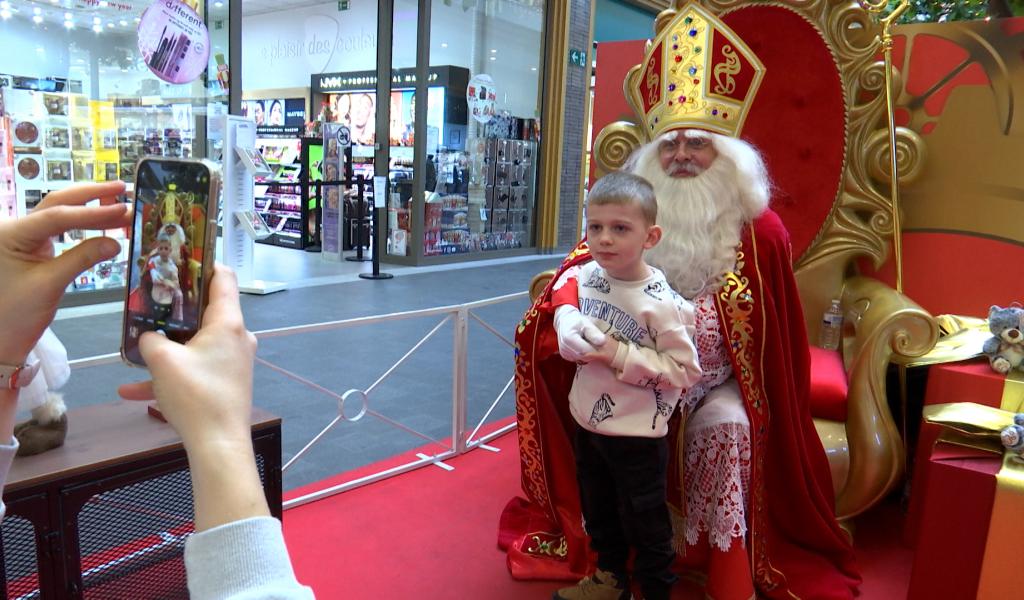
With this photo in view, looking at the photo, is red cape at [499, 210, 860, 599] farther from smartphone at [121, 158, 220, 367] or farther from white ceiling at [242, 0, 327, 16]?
white ceiling at [242, 0, 327, 16]

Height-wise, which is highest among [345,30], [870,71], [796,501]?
[345,30]

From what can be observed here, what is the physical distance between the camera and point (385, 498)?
122 inches

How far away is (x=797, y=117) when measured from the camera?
3438 mm

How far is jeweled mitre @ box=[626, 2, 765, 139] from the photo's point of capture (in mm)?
2512

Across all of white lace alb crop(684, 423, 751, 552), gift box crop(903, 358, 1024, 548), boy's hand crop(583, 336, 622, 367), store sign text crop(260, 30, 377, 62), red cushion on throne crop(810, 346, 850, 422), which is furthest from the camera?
store sign text crop(260, 30, 377, 62)

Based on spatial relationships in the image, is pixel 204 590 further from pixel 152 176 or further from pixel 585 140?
pixel 585 140

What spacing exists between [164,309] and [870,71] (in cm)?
331

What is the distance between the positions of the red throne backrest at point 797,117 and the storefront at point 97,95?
465cm

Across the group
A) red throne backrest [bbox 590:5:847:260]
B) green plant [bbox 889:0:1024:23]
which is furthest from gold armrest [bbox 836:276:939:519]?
green plant [bbox 889:0:1024:23]

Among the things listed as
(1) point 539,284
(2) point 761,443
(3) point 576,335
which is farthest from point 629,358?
(1) point 539,284

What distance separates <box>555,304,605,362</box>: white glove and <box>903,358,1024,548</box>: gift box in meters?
1.46

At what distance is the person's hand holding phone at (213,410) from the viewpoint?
620mm

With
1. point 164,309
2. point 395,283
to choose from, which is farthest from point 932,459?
point 395,283

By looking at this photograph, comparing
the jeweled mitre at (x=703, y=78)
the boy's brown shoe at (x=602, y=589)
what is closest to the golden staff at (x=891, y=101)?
the jeweled mitre at (x=703, y=78)
